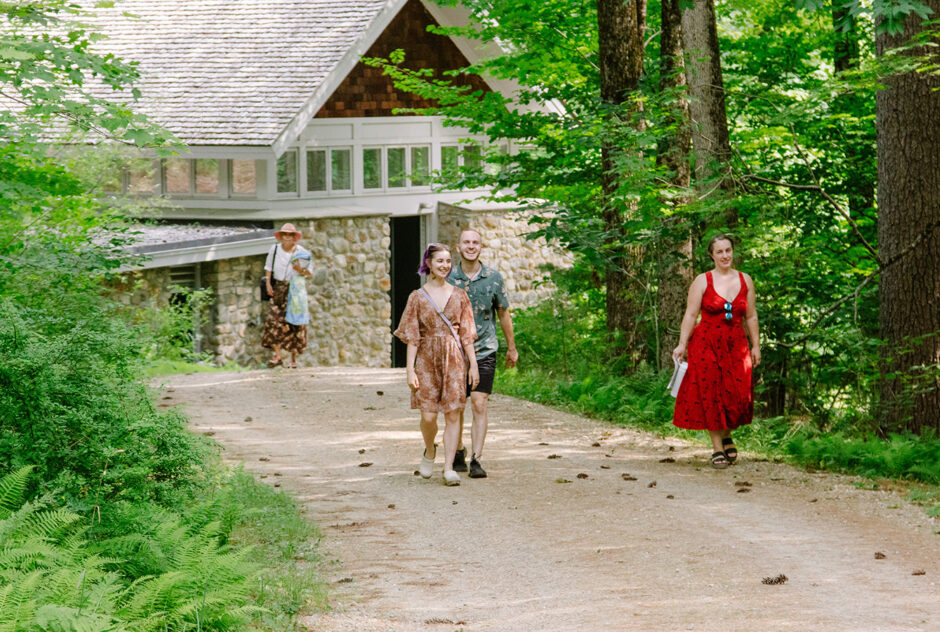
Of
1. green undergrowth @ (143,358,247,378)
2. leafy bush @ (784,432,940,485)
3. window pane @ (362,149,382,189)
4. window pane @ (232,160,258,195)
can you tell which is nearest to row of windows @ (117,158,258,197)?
window pane @ (232,160,258,195)

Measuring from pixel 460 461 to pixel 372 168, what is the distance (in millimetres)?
A: 14420

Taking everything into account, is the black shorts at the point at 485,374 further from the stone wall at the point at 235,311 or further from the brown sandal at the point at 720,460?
the stone wall at the point at 235,311

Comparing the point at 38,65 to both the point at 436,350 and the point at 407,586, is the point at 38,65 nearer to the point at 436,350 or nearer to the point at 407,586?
the point at 436,350

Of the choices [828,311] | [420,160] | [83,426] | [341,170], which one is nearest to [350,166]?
[341,170]

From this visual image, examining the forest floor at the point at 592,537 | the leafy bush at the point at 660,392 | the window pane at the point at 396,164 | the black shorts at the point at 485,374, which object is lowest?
the forest floor at the point at 592,537

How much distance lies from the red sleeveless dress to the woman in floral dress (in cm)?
189

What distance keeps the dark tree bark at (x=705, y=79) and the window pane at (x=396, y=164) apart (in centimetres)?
1197

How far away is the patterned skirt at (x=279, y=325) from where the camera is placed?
17.0m

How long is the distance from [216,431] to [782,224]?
19.4 feet

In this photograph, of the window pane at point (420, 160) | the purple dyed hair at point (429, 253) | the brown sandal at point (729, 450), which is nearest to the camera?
the purple dyed hair at point (429, 253)

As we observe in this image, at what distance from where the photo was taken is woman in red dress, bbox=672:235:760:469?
30.7 ft

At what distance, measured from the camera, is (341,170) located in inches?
898

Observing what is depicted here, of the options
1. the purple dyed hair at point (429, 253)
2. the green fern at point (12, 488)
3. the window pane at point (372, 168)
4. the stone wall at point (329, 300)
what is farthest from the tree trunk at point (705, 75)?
the window pane at point (372, 168)

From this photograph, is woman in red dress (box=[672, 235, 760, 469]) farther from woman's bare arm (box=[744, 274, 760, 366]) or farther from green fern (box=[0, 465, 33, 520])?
green fern (box=[0, 465, 33, 520])
